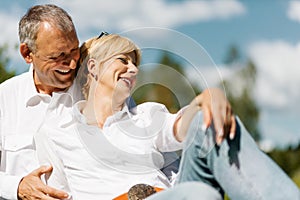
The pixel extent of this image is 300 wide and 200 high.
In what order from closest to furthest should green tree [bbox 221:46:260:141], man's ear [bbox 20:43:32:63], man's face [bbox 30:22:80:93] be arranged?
man's face [bbox 30:22:80:93], man's ear [bbox 20:43:32:63], green tree [bbox 221:46:260:141]

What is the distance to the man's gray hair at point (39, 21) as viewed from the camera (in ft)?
7.26

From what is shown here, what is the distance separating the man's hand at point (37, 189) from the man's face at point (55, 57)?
0.30m

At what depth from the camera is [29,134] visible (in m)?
2.21

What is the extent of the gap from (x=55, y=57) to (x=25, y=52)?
0.15 meters

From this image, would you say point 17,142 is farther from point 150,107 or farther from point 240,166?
point 240,166

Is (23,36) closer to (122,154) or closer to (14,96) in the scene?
(14,96)

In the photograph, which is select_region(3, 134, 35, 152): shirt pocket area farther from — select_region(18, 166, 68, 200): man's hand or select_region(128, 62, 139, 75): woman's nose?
select_region(128, 62, 139, 75): woman's nose

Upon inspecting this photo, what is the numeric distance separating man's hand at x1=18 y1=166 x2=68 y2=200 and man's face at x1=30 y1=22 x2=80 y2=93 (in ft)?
0.99

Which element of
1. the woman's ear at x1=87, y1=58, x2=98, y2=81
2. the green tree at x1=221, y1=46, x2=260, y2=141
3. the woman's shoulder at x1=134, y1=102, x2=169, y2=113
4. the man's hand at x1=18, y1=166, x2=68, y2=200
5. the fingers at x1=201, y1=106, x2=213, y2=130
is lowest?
the green tree at x1=221, y1=46, x2=260, y2=141

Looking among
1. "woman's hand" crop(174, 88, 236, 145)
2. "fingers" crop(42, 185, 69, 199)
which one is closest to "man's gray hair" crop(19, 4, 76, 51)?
"fingers" crop(42, 185, 69, 199)

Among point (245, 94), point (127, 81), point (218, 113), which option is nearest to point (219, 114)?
point (218, 113)

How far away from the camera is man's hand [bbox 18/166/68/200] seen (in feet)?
6.59

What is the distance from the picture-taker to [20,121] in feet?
7.37

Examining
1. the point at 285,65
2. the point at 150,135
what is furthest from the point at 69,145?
the point at 285,65
